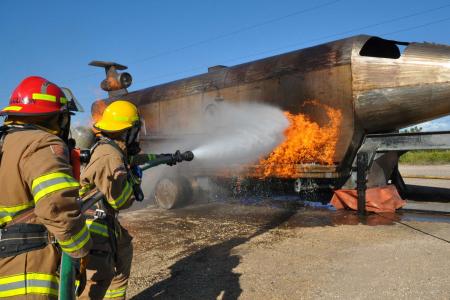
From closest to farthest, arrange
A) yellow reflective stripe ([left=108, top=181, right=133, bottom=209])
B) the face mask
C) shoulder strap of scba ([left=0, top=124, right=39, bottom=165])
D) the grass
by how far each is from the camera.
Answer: shoulder strap of scba ([left=0, top=124, right=39, bottom=165])
the face mask
yellow reflective stripe ([left=108, top=181, right=133, bottom=209])
the grass

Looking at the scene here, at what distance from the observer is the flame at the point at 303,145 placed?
8156 millimetres

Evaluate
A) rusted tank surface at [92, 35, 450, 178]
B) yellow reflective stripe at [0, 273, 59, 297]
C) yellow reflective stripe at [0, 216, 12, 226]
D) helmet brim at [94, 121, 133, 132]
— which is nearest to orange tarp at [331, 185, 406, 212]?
rusted tank surface at [92, 35, 450, 178]

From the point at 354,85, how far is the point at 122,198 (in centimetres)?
612

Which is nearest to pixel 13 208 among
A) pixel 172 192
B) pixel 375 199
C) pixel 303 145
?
pixel 303 145

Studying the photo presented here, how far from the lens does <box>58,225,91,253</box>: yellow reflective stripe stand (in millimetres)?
2070

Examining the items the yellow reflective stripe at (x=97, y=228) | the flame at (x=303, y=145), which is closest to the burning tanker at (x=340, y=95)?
the flame at (x=303, y=145)

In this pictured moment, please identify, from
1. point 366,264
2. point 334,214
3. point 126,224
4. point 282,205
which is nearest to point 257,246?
point 366,264

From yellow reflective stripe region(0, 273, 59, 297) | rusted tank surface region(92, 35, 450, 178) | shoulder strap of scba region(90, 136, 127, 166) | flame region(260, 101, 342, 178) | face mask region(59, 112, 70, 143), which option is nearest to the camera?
yellow reflective stripe region(0, 273, 59, 297)

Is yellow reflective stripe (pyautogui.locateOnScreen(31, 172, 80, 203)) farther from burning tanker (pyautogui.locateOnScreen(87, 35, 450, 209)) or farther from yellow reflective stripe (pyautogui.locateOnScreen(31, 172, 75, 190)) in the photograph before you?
burning tanker (pyautogui.locateOnScreen(87, 35, 450, 209))

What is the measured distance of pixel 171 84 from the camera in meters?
12.3

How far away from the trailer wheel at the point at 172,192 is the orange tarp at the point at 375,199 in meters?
4.19

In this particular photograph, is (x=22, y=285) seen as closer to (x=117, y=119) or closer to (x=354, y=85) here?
(x=117, y=119)

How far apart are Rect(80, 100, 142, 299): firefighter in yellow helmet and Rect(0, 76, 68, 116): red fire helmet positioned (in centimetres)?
79

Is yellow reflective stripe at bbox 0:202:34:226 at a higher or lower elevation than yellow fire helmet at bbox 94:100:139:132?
lower
